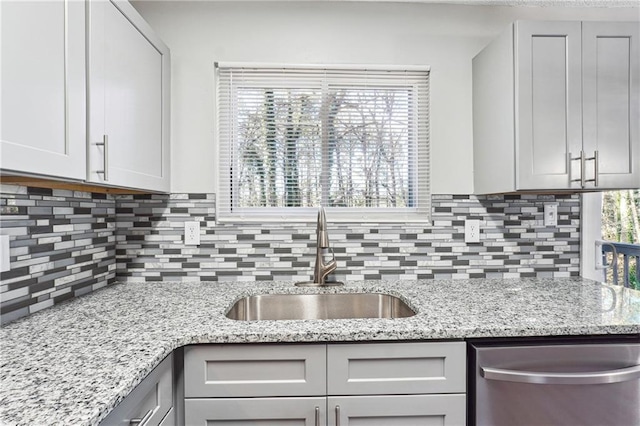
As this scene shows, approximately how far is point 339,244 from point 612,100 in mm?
1374

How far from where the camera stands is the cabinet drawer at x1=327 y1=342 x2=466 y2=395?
122 cm

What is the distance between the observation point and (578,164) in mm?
1619

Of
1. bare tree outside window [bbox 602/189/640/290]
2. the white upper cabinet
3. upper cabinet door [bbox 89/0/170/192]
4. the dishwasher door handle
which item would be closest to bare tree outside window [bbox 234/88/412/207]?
upper cabinet door [bbox 89/0/170/192]

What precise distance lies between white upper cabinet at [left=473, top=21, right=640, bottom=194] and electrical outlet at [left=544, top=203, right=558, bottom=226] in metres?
0.40

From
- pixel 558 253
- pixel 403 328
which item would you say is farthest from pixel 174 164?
pixel 558 253

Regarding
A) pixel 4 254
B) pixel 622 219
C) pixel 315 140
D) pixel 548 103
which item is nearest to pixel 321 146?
pixel 315 140

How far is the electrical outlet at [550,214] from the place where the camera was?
2016 millimetres

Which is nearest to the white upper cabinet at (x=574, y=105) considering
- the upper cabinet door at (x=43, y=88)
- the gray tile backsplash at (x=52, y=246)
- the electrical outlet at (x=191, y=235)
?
the electrical outlet at (x=191, y=235)

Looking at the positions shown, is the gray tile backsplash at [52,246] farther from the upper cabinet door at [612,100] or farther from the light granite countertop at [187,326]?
the upper cabinet door at [612,100]

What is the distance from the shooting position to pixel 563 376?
1.22 metres

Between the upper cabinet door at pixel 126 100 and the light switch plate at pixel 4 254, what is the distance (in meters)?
0.35

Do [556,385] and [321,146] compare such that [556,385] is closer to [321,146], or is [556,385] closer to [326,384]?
[326,384]

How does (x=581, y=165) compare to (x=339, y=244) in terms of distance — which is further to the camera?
(x=339, y=244)

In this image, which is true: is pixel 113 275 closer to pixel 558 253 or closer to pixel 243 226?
pixel 243 226
